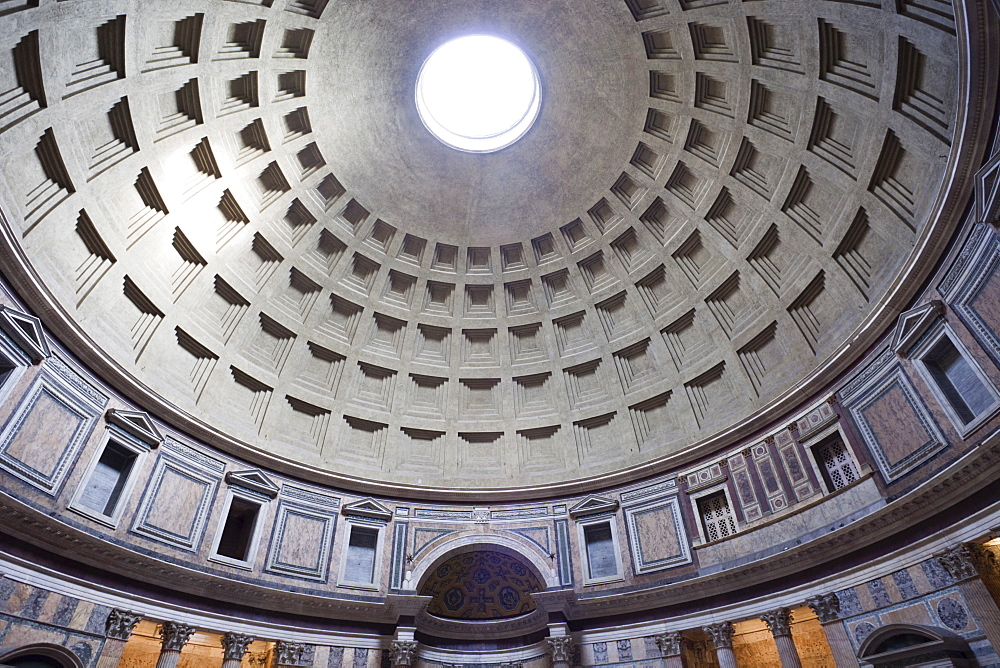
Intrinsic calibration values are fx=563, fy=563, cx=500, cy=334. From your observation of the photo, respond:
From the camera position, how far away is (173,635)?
49.5 feet

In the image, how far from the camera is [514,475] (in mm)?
22828

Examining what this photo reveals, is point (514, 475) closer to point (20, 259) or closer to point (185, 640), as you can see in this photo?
point (185, 640)

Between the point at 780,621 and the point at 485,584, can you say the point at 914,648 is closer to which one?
the point at 780,621

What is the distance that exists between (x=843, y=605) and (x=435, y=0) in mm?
22266

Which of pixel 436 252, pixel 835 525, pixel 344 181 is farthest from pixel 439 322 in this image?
pixel 835 525

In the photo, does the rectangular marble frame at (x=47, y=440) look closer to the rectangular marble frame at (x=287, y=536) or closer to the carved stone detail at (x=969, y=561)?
the rectangular marble frame at (x=287, y=536)

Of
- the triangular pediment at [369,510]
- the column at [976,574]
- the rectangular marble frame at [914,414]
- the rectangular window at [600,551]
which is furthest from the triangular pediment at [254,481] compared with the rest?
the column at [976,574]

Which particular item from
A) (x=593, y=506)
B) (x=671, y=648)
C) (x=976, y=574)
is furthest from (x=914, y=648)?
(x=593, y=506)

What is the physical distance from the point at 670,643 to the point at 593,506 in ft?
16.8

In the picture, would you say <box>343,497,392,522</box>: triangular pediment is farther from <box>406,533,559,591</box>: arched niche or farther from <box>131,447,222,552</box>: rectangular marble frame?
<box>131,447,222,552</box>: rectangular marble frame

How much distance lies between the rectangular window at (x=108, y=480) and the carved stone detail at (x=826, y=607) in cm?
1905

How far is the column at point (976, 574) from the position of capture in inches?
447

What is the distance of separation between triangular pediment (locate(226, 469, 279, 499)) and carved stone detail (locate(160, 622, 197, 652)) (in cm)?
451

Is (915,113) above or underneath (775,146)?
underneath
